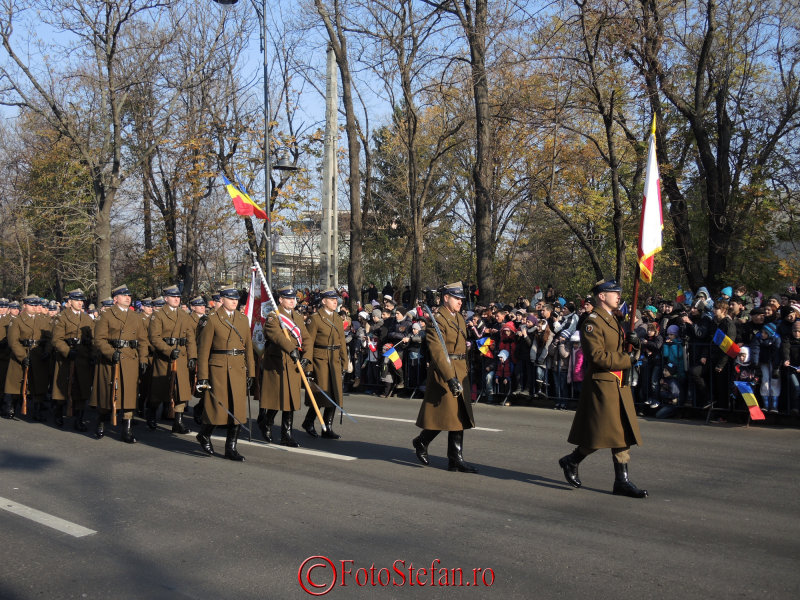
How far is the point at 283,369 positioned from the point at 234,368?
3.22ft

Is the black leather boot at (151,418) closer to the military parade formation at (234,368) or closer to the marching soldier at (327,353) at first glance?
the military parade formation at (234,368)

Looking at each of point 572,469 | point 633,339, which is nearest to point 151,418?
point 572,469

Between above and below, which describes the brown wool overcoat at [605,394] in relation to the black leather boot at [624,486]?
above

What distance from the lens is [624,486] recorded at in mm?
7133

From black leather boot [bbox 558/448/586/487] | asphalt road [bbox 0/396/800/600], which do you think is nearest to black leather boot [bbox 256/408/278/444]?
asphalt road [bbox 0/396/800/600]

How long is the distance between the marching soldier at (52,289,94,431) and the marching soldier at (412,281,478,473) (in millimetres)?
6354

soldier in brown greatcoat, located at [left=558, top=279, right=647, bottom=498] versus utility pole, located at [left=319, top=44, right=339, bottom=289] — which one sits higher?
utility pole, located at [left=319, top=44, right=339, bottom=289]

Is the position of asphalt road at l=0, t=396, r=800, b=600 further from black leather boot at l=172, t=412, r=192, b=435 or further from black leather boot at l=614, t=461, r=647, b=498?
black leather boot at l=172, t=412, r=192, b=435

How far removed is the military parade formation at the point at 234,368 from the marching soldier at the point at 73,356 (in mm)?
18

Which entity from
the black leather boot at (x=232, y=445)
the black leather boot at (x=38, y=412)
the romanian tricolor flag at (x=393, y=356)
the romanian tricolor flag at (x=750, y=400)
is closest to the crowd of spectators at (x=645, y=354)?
the romanian tricolor flag at (x=393, y=356)

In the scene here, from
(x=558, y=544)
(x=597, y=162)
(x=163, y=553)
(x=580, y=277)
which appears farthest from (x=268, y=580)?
(x=580, y=277)

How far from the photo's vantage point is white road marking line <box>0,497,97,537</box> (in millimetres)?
6238

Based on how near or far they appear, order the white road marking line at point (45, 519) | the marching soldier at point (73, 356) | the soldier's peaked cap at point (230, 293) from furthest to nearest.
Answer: the marching soldier at point (73, 356) → the soldier's peaked cap at point (230, 293) → the white road marking line at point (45, 519)

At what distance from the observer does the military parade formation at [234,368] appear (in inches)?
285
